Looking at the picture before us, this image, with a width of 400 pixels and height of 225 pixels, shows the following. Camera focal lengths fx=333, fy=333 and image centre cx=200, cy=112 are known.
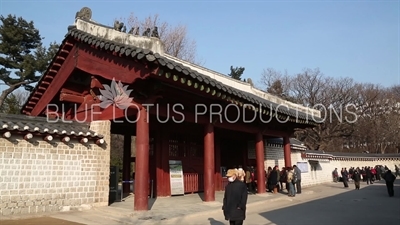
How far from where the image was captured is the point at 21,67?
25.3 m

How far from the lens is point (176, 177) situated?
13406mm

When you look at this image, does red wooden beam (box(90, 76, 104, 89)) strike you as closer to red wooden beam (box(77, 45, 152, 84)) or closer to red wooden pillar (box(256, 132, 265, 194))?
red wooden beam (box(77, 45, 152, 84))

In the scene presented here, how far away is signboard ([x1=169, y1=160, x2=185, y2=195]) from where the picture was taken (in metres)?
13.2

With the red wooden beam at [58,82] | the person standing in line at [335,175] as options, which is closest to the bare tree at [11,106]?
the red wooden beam at [58,82]

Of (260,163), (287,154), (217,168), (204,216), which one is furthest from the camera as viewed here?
(287,154)

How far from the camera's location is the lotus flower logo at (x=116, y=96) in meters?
9.38

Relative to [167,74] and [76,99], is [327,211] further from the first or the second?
[76,99]

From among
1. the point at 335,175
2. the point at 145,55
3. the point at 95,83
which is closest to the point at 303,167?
the point at 335,175

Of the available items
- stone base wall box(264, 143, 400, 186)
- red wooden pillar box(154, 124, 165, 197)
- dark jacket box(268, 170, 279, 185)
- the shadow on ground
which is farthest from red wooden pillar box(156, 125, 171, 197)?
stone base wall box(264, 143, 400, 186)

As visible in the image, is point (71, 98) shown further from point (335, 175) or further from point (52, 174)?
point (335, 175)

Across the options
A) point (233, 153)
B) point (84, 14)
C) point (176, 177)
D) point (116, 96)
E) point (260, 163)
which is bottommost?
point (176, 177)

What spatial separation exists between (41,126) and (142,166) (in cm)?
292

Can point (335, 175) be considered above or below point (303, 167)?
below

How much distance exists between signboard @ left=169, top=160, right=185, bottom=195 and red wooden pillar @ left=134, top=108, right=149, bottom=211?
4.21m
